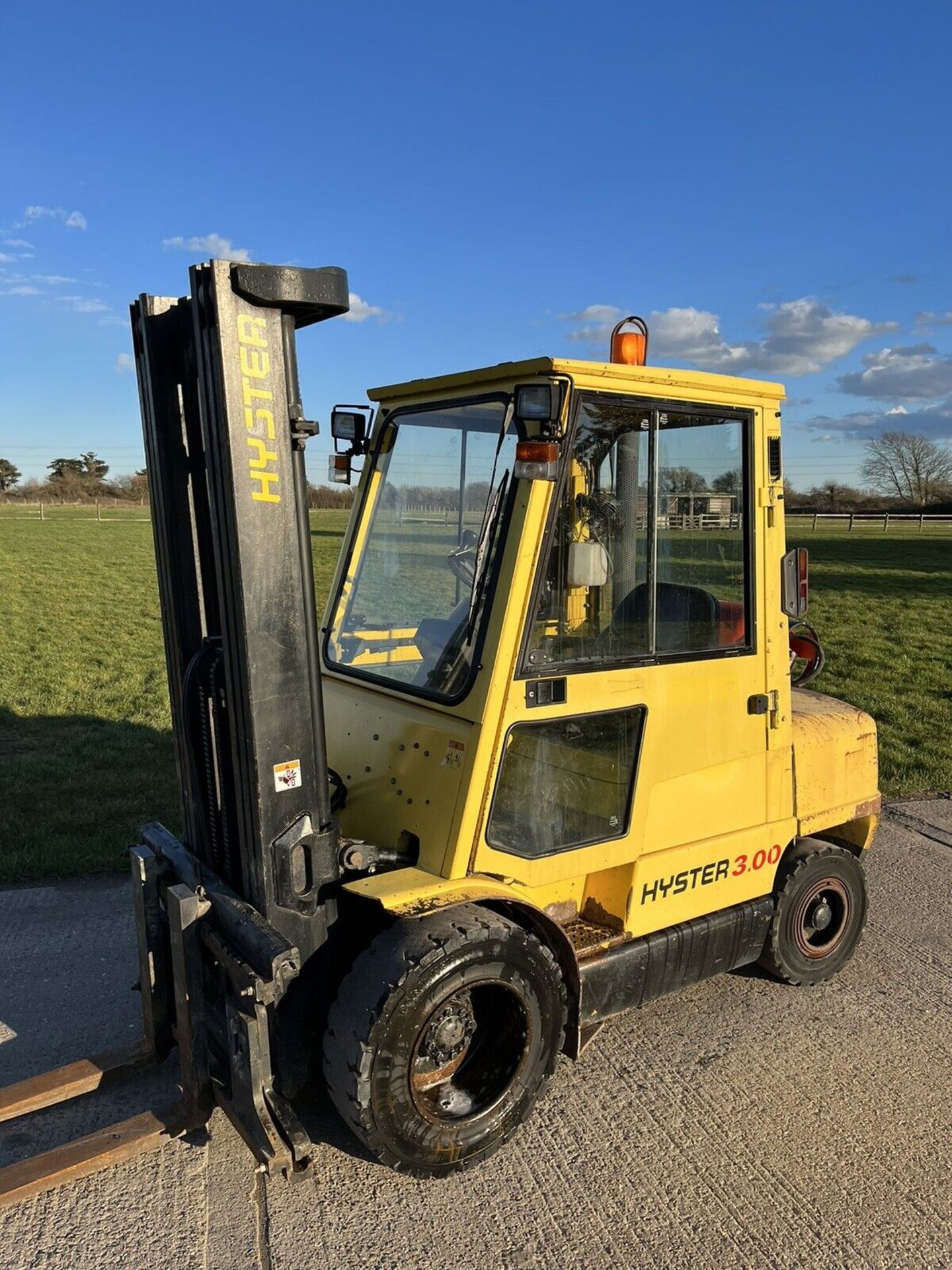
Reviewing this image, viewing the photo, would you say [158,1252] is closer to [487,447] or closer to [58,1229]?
[58,1229]

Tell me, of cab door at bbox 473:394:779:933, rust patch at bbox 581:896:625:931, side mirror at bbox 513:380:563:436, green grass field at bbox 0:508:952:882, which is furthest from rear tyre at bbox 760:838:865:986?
green grass field at bbox 0:508:952:882

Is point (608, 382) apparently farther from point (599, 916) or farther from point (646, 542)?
point (599, 916)

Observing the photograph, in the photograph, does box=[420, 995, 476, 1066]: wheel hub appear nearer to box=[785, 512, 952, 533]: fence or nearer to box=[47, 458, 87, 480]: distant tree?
box=[785, 512, 952, 533]: fence

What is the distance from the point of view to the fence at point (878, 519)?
50.7m

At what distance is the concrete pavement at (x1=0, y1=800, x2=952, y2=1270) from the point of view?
2979 millimetres

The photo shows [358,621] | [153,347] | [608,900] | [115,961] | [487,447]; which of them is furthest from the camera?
[115,961]

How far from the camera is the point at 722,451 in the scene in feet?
12.6

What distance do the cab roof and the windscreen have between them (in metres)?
0.08

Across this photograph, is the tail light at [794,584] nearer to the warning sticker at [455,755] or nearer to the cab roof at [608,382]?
the cab roof at [608,382]

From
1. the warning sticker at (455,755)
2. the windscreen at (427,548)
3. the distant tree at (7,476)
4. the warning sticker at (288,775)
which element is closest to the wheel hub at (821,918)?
the warning sticker at (455,755)

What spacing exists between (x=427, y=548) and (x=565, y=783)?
3.53 ft

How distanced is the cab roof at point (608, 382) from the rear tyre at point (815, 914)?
2076 mm

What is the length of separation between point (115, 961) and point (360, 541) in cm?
246

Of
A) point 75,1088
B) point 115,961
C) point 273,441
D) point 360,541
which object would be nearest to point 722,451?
point 360,541
